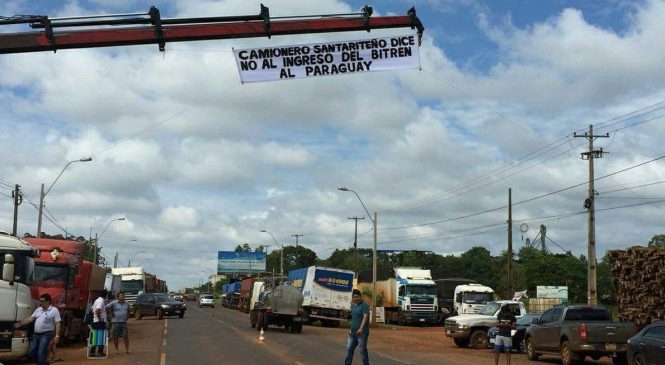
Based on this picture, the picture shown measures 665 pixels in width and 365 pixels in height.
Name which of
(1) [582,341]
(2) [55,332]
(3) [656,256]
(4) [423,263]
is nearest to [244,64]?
(2) [55,332]

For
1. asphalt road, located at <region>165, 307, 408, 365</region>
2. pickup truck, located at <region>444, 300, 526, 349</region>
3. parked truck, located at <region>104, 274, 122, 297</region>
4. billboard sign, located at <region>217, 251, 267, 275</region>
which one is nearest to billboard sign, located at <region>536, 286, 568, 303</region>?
parked truck, located at <region>104, 274, 122, 297</region>

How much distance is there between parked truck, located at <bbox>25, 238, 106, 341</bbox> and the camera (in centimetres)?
2344

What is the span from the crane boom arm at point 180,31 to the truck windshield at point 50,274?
11822 mm

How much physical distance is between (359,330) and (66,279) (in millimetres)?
12272

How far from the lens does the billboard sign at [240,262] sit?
116 m

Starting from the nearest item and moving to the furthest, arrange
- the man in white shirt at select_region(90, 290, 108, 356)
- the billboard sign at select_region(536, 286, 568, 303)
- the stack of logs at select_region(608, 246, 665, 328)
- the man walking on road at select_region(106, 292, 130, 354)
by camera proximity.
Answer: the man in white shirt at select_region(90, 290, 108, 356) < the man walking on road at select_region(106, 292, 130, 354) < the stack of logs at select_region(608, 246, 665, 328) < the billboard sign at select_region(536, 286, 568, 303)

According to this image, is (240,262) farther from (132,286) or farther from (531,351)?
(531,351)

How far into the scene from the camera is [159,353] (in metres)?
21.4

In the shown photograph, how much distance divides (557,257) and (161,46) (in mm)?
94975

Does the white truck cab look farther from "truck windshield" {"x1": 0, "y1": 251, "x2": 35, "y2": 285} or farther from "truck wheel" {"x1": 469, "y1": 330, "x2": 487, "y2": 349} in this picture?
"truck windshield" {"x1": 0, "y1": 251, "x2": 35, "y2": 285}

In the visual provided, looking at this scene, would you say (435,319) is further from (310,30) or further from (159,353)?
(310,30)

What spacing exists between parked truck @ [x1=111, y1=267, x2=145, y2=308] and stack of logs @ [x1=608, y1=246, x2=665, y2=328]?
39.1m

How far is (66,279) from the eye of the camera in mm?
24031

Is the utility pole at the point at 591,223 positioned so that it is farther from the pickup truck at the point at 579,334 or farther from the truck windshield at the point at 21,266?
the truck windshield at the point at 21,266
